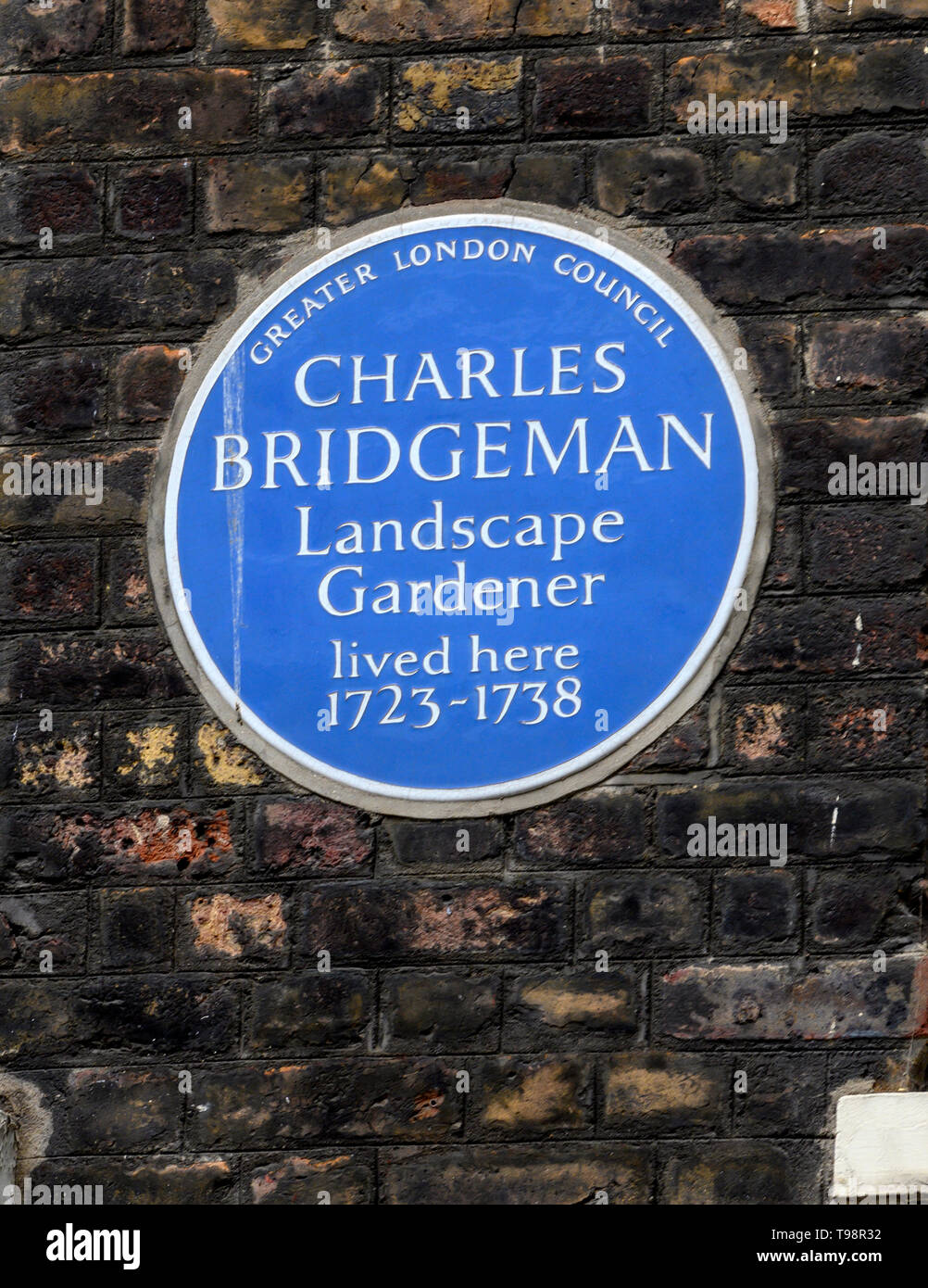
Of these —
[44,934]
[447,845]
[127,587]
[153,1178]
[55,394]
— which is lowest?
[153,1178]

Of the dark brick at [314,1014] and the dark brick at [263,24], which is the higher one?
the dark brick at [263,24]

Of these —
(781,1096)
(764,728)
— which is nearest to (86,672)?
(764,728)

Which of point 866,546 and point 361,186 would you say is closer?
point 866,546

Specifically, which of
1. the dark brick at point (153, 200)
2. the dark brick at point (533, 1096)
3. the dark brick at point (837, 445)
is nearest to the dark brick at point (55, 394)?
the dark brick at point (153, 200)

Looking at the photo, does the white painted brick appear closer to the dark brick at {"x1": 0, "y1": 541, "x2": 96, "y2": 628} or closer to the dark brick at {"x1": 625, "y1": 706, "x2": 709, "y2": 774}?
the dark brick at {"x1": 625, "y1": 706, "x2": 709, "y2": 774}

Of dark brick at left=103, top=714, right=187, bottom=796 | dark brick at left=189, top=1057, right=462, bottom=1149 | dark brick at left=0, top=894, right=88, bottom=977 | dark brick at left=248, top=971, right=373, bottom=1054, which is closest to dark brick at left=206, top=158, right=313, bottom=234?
dark brick at left=103, top=714, right=187, bottom=796

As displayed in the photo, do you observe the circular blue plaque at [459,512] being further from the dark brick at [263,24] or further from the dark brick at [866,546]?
the dark brick at [263,24]

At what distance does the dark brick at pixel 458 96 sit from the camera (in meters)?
3.07

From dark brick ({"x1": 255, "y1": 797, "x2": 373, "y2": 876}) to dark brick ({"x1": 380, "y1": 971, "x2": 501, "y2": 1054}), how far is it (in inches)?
8.7

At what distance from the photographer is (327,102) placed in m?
3.10

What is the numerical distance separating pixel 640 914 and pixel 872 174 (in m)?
1.36

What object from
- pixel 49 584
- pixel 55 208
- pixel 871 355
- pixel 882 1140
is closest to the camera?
pixel 882 1140

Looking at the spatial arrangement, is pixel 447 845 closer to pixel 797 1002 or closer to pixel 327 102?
pixel 797 1002

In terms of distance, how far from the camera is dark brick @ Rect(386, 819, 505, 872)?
9.41 ft
